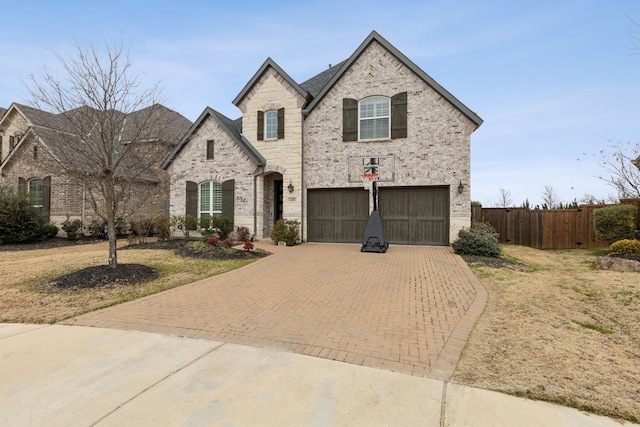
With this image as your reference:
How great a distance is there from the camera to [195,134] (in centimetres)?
1591

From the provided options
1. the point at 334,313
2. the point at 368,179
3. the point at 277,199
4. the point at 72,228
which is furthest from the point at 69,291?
the point at 72,228

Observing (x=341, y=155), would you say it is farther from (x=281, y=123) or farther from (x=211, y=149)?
(x=211, y=149)

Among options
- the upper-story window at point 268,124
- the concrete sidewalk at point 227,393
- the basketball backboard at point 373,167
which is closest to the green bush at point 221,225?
the upper-story window at point 268,124

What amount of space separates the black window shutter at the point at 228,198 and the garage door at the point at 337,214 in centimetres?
373

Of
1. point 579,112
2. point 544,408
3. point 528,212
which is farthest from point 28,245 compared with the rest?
point 579,112

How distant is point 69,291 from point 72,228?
12.6 metres

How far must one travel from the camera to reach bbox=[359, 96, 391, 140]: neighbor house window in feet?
46.1

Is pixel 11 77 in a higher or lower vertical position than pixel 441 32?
lower

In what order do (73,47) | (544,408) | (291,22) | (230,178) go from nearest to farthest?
1. (544,408)
2. (73,47)
3. (291,22)
4. (230,178)

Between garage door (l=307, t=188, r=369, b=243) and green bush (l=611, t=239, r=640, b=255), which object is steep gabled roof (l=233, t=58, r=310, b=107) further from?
green bush (l=611, t=239, r=640, b=255)

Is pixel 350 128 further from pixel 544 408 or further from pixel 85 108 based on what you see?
pixel 544 408

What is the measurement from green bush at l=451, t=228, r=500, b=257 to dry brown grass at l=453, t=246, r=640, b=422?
317 centimetres

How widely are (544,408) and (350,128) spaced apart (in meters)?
12.9

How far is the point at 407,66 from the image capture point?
1359 cm
